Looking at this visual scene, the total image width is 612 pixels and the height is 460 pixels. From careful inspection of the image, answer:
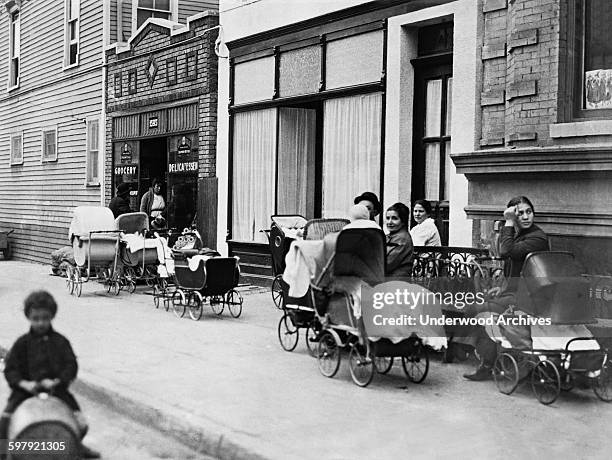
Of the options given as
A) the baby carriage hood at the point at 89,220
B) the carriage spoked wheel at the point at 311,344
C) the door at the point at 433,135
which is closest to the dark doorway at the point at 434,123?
the door at the point at 433,135

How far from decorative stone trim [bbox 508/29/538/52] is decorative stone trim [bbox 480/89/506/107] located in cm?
69

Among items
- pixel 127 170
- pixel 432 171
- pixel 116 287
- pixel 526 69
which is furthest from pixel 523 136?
pixel 116 287

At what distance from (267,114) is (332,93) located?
6.06ft

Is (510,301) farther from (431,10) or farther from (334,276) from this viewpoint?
(431,10)

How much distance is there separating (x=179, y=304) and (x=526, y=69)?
16.4 ft

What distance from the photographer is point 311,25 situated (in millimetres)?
12688

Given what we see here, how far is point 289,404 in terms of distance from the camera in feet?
20.1

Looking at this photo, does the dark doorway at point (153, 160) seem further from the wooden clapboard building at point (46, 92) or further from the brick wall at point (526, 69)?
the wooden clapboard building at point (46, 92)

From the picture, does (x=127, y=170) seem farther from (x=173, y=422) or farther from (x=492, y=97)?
(x=173, y=422)

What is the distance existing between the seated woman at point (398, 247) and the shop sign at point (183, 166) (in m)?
8.09

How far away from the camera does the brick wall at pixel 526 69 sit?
26.6 feet

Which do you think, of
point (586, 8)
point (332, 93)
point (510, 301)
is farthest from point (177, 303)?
point (586, 8)

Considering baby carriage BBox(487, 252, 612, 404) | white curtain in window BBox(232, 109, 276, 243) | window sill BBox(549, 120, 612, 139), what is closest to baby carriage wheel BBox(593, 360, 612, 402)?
baby carriage BBox(487, 252, 612, 404)

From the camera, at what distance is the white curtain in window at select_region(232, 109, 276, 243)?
45.2 ft
